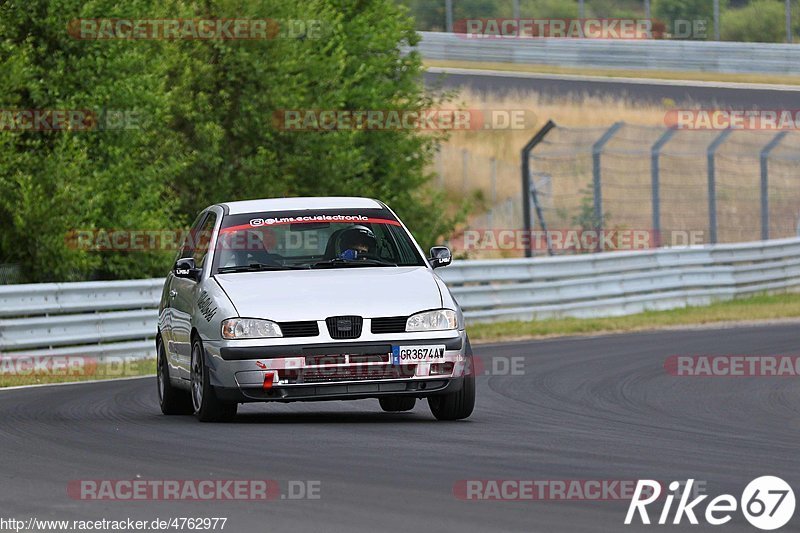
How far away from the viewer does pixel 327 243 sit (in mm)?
11898

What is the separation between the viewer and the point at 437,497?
294 inches

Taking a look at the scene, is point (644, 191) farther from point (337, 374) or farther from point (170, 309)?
point (337, 374)

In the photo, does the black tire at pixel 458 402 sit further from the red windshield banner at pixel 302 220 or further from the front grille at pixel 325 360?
the red windshield banner at pixel 302 220

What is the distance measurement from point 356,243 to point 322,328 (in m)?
1.31

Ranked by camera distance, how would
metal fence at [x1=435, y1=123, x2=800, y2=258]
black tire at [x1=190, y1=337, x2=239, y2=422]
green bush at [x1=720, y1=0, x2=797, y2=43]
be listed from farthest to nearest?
green bush at [x1=720, y1=0, x2=797, y2=43] < metal fence at [x1=435, y1=123, x2=800, y2=258] < black tire at [x1=190, y1=337, x2=239, y2=422]

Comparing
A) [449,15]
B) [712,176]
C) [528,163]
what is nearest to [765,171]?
[712,176]

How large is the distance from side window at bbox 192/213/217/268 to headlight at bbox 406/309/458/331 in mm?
2083

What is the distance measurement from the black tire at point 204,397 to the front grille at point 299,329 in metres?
0.67

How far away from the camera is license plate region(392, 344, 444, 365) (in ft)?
35.1

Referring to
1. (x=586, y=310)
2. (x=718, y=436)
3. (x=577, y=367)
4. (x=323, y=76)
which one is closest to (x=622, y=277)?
(x=586, y=310)

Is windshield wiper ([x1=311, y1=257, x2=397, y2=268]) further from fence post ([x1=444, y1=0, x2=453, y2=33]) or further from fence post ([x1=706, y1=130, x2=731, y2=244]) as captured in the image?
fence post ([x1=444, y1=0, x2=453, y2=33])

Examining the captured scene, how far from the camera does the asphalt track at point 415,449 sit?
713cm

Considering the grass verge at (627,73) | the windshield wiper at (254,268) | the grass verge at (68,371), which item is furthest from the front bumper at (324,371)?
the grass verge at (627,73)

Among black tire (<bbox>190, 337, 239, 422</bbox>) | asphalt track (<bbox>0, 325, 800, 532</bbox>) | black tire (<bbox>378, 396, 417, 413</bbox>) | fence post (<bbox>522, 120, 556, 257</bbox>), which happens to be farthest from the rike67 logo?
fence post (<bbox>522, 120, 556, 257</bbox>)
